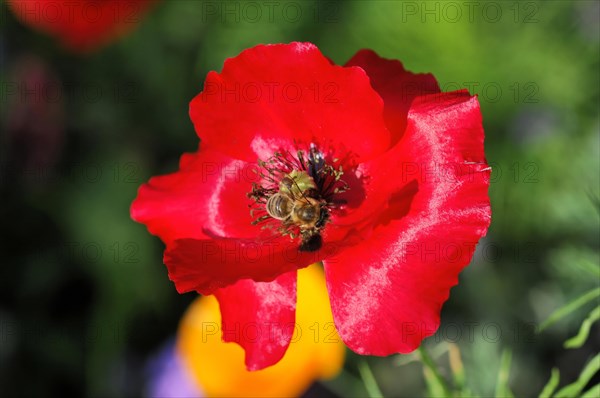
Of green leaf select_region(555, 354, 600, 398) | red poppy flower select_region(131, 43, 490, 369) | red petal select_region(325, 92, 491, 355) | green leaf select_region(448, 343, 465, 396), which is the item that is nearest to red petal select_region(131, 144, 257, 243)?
red poppy flower select_region(131, 43, 490, 369)

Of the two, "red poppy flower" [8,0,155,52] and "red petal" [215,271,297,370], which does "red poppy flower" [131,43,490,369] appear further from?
"red poppy flower" [8,0,155,52]

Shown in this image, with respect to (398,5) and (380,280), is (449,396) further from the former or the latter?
(398,5)

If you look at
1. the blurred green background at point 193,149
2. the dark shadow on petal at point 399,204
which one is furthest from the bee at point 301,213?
the blurred green background at point 193,149

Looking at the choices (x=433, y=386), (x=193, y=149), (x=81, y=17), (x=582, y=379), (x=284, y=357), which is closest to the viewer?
(x=582, y=379)

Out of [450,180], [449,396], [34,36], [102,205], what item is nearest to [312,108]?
[450,180]

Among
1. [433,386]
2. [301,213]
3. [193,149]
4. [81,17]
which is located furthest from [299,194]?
[193,149]

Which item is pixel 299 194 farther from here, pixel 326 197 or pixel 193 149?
pixel 193 149
